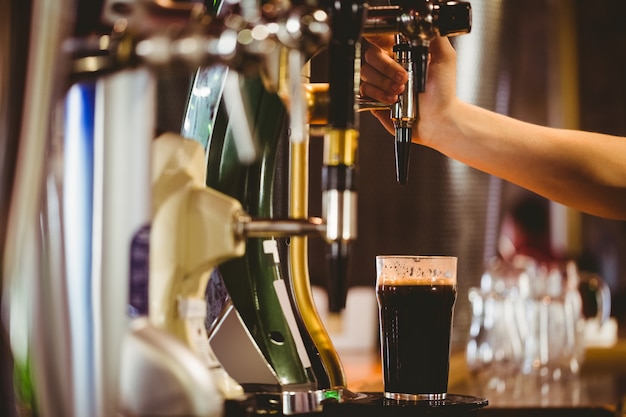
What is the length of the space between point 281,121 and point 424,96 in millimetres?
370

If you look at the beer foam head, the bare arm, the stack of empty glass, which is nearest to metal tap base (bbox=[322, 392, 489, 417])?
the beer foam head

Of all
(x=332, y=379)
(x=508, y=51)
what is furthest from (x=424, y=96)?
(x=508, y=51)

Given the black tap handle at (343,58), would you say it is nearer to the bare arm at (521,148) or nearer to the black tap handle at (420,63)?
the black tap handle at (420,63)

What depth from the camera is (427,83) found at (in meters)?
1.26

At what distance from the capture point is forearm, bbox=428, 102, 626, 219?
54.7 inches

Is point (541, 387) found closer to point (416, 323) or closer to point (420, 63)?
point (416, 323)

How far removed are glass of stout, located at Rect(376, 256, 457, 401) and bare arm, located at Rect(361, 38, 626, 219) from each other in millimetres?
259

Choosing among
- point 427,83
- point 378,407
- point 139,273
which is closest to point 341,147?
point 139,273

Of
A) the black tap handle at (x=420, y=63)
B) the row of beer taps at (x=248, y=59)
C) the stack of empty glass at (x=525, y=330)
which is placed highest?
the black tap handle at (x=420, y=63)

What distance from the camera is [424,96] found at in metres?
1.29

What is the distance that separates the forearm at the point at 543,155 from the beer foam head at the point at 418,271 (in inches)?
13.7

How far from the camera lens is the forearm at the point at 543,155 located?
139 centimetres

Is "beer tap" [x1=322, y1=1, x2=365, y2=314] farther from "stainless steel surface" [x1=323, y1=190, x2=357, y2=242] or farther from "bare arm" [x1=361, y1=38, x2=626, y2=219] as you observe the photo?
"bare arm" [x1=361, y1=38, x2=626, y2=219]

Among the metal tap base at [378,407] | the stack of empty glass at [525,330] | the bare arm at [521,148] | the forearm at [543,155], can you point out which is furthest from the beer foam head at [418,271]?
the stack of empty glass at [525,330]
